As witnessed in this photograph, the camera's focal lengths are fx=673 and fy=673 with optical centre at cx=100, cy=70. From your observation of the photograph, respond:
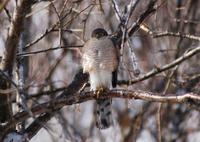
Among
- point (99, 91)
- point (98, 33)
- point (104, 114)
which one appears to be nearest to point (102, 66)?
point (98, 33)

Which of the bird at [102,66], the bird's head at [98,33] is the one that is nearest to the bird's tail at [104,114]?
the bird at [102,66]

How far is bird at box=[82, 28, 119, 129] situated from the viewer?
6.38 metres

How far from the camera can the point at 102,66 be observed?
21.3ft

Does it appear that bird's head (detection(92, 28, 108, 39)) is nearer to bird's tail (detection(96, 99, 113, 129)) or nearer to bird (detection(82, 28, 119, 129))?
bird (detection(82, 28, 119, 129))

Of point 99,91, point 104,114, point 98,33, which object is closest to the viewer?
point 99,91

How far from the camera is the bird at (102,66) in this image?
251 inches

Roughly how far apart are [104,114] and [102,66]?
1.52 ft

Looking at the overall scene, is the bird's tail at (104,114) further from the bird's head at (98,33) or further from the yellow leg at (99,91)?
the bird's head at (98,33)

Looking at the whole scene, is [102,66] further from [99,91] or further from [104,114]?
[99,91]

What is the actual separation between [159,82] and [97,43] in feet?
17.4

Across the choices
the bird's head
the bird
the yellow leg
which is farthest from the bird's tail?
the bird's head

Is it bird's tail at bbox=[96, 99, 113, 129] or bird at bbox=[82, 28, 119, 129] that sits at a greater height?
bird at bbox=[82, 28, 119, 129]

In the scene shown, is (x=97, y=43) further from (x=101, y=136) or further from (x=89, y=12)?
(x=101, y=136)

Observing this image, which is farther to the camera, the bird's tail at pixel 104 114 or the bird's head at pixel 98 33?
the bird's head at pixel 98 33
